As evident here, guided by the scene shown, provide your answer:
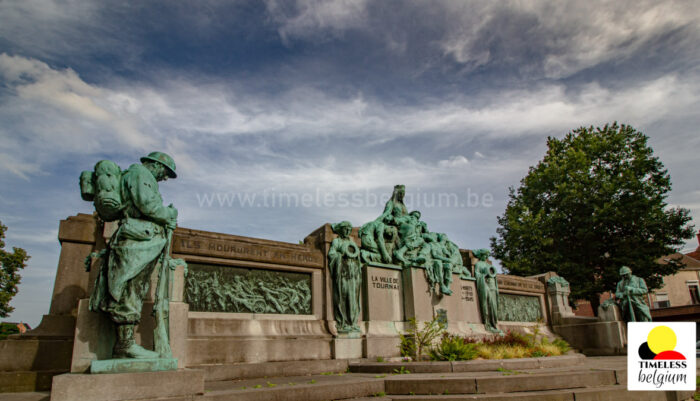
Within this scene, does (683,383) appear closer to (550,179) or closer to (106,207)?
(106,207)

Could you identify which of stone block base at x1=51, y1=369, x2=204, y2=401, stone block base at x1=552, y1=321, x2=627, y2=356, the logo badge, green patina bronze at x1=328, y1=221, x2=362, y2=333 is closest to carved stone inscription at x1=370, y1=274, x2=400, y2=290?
green patina bronze at x1=328, y1=221, x2=362, y2=333

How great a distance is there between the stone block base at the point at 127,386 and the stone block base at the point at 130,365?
0.16 m

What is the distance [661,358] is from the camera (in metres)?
6.93

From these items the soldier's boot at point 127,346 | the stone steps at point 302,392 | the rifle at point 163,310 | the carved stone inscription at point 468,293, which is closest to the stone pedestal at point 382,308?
the carved stone inscription at point 468,293

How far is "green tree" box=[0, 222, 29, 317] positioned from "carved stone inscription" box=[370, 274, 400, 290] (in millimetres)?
23654

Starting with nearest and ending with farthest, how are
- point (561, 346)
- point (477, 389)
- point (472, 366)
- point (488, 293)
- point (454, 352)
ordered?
1. point (477, 389)
2. point (472, 366)
3. point (454, 352)
4. point (561, 346)
5. point (488, 293)

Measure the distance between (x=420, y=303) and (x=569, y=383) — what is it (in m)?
5.52

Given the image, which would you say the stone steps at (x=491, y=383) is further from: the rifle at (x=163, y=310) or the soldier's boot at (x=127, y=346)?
the soldier's boot at (x=127, y=346)

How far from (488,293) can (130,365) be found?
12.4 metres

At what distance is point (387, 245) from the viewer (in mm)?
13328

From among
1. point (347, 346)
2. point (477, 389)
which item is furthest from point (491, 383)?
point (347, 346)

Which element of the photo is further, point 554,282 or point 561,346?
point 554,282

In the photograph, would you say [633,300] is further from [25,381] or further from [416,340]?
[25,381]

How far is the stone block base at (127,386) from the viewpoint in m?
4.74
